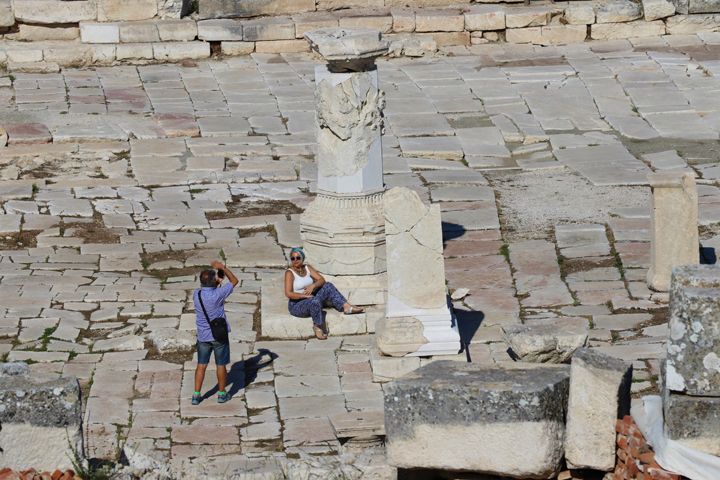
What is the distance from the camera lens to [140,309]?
11.5m

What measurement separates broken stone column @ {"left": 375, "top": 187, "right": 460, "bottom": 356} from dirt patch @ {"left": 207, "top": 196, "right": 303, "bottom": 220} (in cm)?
391

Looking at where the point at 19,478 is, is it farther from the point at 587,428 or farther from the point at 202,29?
the point at 202,29

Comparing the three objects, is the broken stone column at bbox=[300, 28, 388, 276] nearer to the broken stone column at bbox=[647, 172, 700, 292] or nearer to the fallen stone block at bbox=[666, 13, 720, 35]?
the broken stone column at bbox=[647, 172, 700, 292]

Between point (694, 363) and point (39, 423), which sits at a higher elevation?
point (694, 363)

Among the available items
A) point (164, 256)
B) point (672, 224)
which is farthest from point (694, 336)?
point (164, 256)

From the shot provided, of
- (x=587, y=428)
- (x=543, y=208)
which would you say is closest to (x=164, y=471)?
(x=587, y=428)

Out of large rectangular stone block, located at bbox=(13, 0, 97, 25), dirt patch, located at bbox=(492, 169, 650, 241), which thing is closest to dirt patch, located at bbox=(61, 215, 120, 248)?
dirt patch, located at bbox=(492, 169, 650, 241)

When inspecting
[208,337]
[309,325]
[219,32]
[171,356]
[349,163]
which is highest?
[219,32]

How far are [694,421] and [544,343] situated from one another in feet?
7.74

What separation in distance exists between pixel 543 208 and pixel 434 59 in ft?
18.4

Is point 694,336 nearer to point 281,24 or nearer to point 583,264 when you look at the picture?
point 583,264

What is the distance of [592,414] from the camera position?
20.9 feet

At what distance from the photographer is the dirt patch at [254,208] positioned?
1386 cm

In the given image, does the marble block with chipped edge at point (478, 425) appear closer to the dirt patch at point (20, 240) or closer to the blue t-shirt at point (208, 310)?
the blue t-shirt at point (208, 310)
